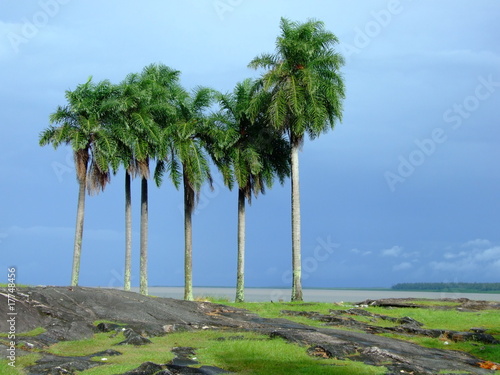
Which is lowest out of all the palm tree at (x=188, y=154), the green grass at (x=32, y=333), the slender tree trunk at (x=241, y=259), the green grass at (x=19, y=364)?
the green grass at (x=19, y=364)

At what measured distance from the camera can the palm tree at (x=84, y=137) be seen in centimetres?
4738

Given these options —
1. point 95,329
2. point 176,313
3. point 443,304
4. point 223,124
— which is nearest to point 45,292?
point 95,329

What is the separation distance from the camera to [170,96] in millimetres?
51750

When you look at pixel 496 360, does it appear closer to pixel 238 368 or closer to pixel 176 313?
pixel 238 368

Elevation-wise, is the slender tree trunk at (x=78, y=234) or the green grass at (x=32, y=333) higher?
the slender tree trunk at (x=78, y=234)

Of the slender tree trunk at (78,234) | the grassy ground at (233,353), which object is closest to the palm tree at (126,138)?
the slender tree trunk at (78,234)

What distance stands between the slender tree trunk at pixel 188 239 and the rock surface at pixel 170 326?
12.2 meters

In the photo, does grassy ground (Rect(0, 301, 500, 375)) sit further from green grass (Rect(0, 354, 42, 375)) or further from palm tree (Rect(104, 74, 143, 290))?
palm tree (Rect(104, 74, 143, 290))

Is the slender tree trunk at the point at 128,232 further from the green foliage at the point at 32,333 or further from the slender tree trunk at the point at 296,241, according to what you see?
the green foliage at the point at 32,333

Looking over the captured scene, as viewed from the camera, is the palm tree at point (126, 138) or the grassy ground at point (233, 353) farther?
the palm tree at point (126, 138)

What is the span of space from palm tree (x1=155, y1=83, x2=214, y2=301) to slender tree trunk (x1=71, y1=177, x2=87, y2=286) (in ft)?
18.9

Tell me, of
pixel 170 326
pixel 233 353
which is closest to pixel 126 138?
pixel 170 326

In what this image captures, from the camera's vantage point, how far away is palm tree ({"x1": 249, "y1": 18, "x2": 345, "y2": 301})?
47094mm

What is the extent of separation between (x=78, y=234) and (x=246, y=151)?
45.9ft
